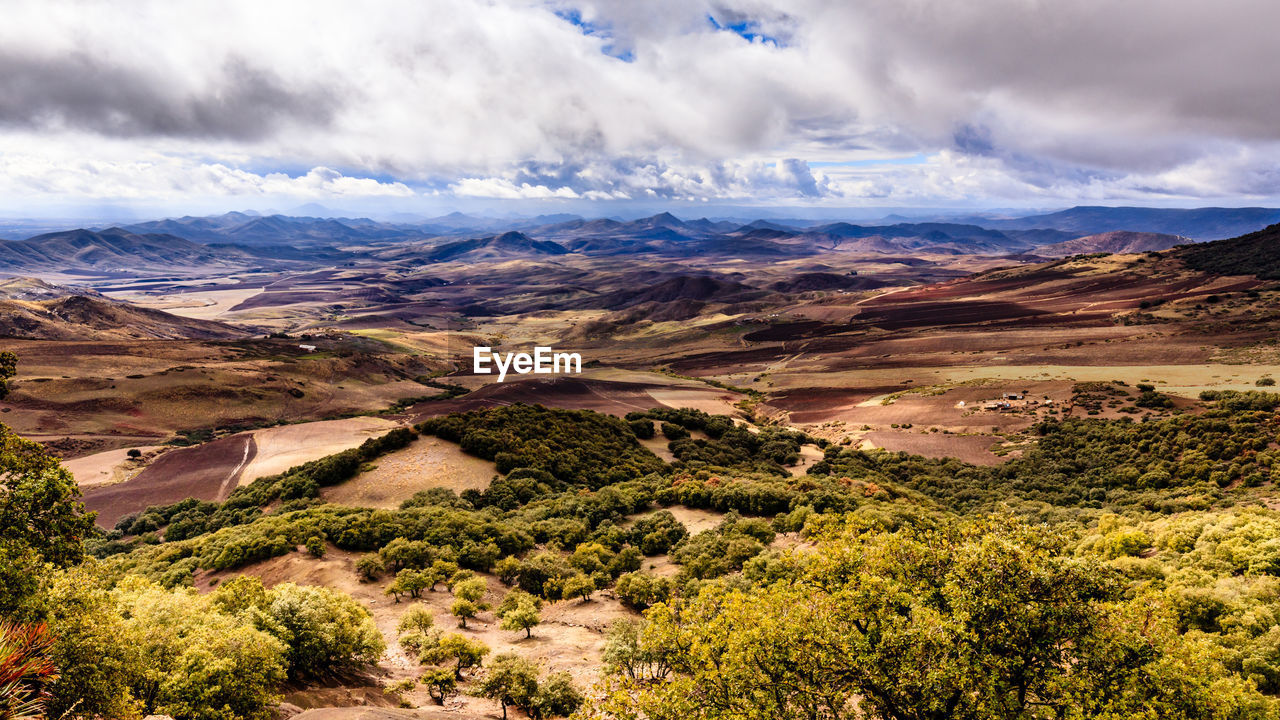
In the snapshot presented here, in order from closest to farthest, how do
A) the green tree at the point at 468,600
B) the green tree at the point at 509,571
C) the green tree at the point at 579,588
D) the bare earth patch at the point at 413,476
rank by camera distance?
the green tree at the point at 468,600, the green tree at the point at 579,588, the green tree at the point at 509,571, the bare earth patch at the point at 413,476

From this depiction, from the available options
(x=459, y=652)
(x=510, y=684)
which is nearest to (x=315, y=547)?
(x=459, y=652)

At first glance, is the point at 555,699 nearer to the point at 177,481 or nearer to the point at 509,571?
the point at 509,571

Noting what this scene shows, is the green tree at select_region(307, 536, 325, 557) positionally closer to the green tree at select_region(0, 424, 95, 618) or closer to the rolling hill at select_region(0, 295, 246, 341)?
the green tree at select_region(0, 424, 95, 618)

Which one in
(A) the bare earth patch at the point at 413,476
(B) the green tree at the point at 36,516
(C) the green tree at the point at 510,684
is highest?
(B) the green tree at the point at 36,516

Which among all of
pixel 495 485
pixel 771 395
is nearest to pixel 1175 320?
pixel 771 395

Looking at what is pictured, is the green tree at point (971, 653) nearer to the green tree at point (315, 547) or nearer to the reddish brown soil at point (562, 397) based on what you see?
the green tree at point (315, 547)

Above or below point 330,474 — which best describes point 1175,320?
above

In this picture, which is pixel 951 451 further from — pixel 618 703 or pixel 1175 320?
pixel 1175 320

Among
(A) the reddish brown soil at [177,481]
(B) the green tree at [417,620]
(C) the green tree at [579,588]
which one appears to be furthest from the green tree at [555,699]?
(A) the reddish brown soil at [177,481]
